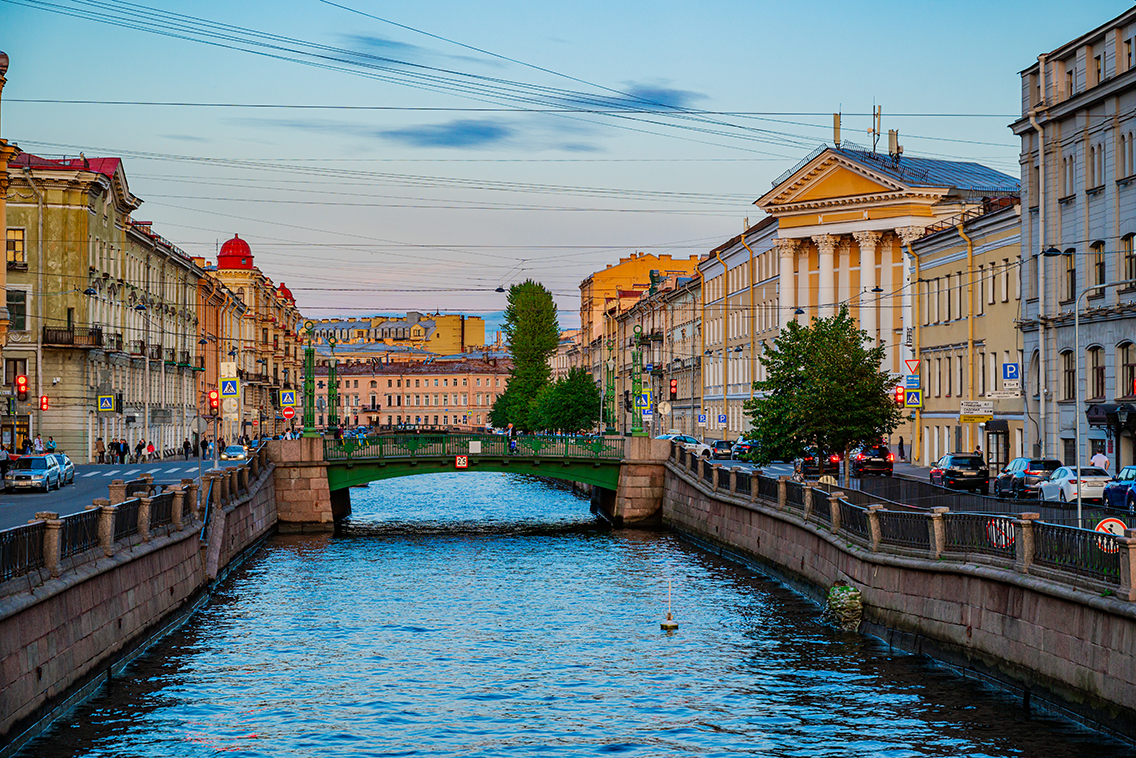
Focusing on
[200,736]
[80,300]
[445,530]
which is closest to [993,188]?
[445,530]

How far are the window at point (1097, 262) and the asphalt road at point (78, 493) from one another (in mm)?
32069

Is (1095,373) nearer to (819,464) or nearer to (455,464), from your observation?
(819,464)

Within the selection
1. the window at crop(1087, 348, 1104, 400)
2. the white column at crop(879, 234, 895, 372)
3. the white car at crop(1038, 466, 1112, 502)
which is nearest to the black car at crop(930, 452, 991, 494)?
the window at crop(1087, 348, 1104, 400)

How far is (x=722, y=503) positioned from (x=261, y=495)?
1696 centimetres

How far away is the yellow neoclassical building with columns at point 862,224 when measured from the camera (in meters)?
85.2

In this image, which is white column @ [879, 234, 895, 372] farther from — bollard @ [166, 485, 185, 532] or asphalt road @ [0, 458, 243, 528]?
bollard @ [166, 485, 185, 532]

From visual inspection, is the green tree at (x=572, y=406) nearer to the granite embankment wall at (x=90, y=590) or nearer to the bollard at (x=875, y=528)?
the granite embankment wall at (x=90, y=590)

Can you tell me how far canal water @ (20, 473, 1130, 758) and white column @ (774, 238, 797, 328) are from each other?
49.1 m

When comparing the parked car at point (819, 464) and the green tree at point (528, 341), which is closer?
the parked car at point (819, 464)

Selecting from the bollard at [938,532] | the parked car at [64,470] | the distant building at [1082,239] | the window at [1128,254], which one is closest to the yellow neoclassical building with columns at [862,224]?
the distant building at [1082,239]

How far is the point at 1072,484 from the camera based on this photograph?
40906 millimetres

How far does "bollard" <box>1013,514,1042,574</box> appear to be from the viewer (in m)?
22.4

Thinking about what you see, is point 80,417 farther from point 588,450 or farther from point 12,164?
point 588,450

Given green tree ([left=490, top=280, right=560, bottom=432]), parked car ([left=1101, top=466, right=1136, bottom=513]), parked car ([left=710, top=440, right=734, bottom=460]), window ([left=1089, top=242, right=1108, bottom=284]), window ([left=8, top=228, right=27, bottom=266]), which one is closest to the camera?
parked car ([left=1101, top=466, right=1136, bottom=513])
